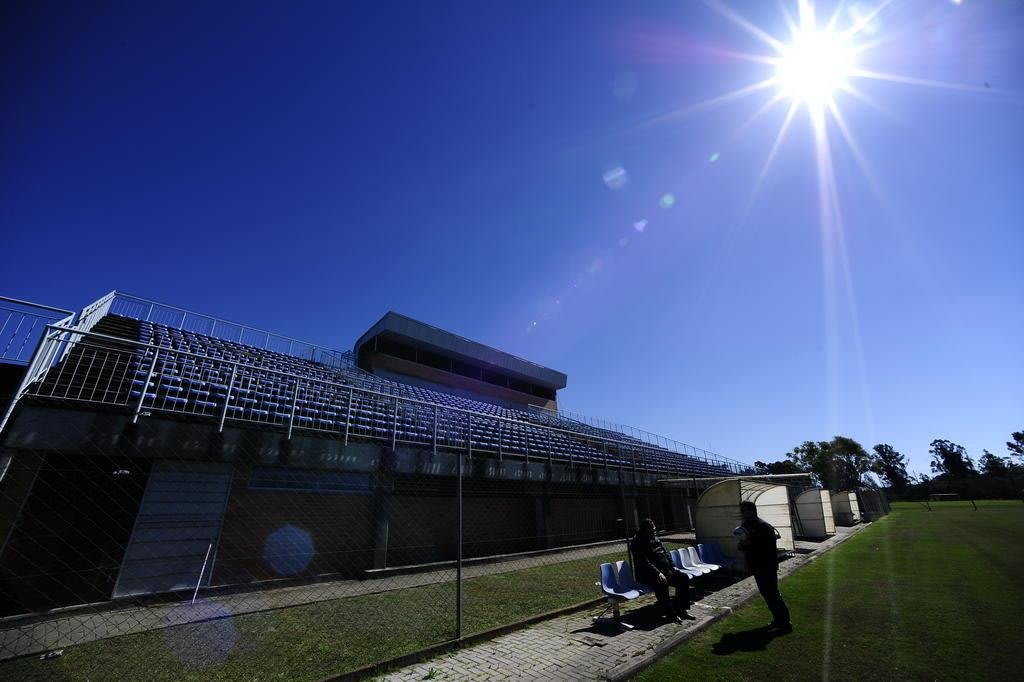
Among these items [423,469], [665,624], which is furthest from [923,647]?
[423,469]

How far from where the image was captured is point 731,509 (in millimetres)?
10125

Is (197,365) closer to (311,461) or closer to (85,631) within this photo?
(311,461)

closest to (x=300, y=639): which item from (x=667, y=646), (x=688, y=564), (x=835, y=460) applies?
(x=667, y=646)

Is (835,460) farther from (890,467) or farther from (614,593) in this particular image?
(614,593)

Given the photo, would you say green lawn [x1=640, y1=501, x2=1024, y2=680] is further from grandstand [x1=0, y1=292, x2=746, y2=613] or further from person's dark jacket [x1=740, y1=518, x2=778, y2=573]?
grandstand [x1=0, y1=292, x2=746, y2=613]

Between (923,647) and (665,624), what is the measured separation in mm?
2796

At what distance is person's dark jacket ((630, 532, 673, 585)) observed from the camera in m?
6.20

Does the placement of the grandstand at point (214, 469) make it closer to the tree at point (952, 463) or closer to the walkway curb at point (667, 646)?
the walkway curb at point (667, 646)

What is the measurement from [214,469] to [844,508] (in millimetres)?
32695

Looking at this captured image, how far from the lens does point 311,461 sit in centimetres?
908

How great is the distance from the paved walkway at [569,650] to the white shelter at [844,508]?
2597 cm

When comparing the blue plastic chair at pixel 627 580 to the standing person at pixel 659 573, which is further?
the blue plastic chair at pixel 627 580

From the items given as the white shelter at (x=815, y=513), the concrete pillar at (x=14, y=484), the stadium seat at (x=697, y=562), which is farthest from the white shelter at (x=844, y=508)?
the concrete pillar at (x=14, y=484)

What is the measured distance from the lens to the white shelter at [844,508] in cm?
2491
